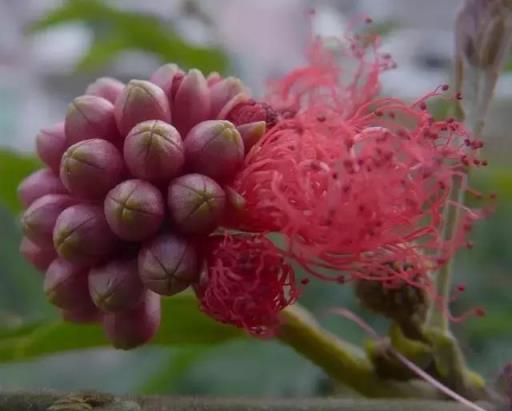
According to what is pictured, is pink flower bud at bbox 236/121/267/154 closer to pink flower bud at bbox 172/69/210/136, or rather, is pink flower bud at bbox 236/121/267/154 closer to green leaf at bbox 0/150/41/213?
pink flower bud at bbox 172/69/210/136

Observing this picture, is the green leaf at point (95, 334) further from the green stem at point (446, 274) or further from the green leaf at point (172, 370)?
the green leaf at point (172, 370)

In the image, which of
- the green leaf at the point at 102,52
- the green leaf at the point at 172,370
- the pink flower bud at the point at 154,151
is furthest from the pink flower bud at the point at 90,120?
the green leaf at the point at 102,52

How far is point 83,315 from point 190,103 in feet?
1.75

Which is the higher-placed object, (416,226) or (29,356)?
(416,226)

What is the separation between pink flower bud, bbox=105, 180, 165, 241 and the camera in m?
1.98

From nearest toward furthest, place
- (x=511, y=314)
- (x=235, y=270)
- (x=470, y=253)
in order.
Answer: (x=235, y=270), (x=511, y=314), (x=470, y=253)

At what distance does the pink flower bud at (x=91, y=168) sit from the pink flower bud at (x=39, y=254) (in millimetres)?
206

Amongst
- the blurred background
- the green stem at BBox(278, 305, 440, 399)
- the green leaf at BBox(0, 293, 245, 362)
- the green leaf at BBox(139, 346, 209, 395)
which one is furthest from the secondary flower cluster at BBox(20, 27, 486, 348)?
the green leaf at BBox(139, 346, 209, 395)

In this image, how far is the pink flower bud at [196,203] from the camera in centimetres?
198

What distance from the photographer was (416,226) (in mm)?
2174

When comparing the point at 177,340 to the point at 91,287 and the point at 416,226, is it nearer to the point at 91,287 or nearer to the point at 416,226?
the point at 91,287

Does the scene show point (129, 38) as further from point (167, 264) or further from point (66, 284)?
point (167, 264)

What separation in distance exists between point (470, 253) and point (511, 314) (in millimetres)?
423

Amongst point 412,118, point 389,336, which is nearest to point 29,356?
point 389,336
